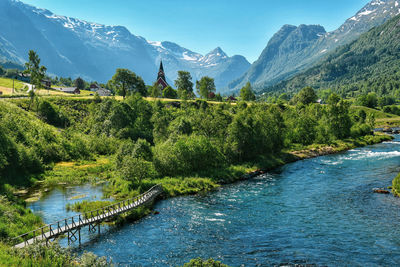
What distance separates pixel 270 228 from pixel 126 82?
471 ft

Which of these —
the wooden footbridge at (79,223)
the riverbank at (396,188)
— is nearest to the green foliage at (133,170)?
the wooden footbridge at (79,223)

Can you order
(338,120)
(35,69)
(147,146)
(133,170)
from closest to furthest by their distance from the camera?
(133,170), (147,146), (35,69), (338,120)

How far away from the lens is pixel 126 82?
561 ft

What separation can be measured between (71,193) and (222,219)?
107 feet

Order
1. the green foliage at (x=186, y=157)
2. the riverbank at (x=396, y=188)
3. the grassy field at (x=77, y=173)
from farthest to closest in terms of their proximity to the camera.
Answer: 1. the grassy field at (x=77, y=173)
2. the green foliage at (x=186, y=157)
3. the riverbank at (x=396, y=188)

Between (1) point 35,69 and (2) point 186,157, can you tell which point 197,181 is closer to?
(2) point 186,157

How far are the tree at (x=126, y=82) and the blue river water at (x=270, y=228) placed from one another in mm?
118546

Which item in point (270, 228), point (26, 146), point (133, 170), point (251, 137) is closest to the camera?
point (270, 228)

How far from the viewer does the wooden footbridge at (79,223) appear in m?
37.2

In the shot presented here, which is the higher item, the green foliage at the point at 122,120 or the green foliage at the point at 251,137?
the green foliage at the point at 122,120

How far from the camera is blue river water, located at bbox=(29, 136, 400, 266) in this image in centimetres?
3497

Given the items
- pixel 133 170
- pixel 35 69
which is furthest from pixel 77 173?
pixel 35 69

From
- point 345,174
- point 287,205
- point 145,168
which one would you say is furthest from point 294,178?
point 145,168

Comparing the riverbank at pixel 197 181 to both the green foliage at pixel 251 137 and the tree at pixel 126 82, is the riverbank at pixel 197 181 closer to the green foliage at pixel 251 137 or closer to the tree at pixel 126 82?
the green foliage at pixel 251 137
